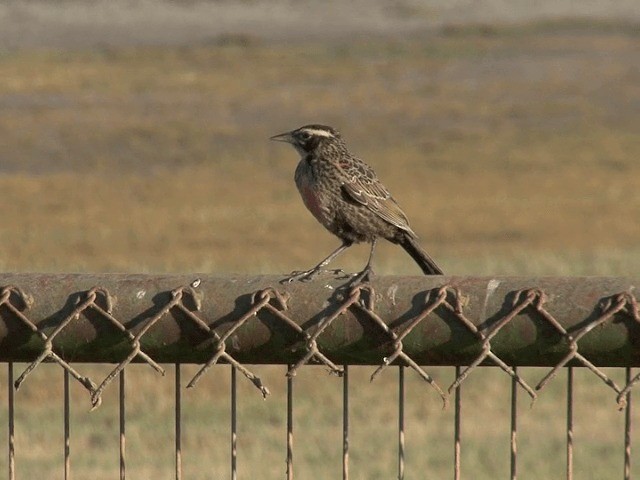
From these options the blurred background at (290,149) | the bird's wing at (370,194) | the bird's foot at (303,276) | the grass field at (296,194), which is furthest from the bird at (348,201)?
the blurred background at (290,149)

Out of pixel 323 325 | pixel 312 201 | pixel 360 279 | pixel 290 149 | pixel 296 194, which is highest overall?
pixel 290 149

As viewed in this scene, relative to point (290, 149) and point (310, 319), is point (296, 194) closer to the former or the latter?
point (290, 149)

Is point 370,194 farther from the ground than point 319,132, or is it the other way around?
point 319,132

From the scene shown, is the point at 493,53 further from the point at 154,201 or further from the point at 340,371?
the point at 340,371

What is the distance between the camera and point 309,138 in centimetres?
610

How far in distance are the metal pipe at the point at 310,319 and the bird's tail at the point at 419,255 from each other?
59.4 inches

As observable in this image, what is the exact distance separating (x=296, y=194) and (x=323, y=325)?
2565 centimetres

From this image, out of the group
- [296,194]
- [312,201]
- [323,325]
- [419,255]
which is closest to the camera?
[323,325]

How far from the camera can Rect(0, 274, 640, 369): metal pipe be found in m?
3.14

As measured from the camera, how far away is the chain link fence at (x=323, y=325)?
10.3 ft

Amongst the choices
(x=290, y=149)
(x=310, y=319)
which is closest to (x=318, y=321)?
(x=310, y=319)

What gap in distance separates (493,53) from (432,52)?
2.48m

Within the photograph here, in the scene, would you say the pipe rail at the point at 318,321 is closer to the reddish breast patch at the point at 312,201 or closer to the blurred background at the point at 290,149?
the reddish breast patch at the point at 312,201

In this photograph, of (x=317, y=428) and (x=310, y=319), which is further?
(x=317, y=428)
